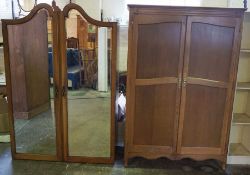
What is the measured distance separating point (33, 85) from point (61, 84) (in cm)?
49

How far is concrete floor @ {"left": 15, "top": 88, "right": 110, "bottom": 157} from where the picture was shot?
111 inches

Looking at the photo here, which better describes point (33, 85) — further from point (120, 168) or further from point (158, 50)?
point (158, 50)

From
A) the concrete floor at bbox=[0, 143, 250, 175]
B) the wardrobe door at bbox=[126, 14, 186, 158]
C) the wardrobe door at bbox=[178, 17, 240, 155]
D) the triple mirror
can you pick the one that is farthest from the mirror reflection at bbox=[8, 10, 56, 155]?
the wardrobe door at bbox=[178, 17, 240, 155]

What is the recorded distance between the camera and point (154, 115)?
8.71ft

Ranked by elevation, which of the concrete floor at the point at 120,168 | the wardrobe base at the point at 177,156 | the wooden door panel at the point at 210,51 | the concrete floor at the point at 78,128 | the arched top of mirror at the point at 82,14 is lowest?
the concrete floor at the point at 120,168

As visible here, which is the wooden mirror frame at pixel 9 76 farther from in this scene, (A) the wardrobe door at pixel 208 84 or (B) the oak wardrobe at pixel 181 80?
(A) the wardrobe door at pixel 208 84

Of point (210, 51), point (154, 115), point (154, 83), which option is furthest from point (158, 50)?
point (154, 115)

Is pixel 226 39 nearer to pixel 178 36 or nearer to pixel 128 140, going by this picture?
pixel 178 36

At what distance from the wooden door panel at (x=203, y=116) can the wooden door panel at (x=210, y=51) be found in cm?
15

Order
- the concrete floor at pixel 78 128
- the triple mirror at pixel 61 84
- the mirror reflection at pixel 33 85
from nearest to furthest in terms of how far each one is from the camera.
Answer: the triple mirror at pixel 61 84 < the mirror reflection at pixel 33 85 < the concrete floor at pixel 78 128

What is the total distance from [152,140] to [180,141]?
0.30m

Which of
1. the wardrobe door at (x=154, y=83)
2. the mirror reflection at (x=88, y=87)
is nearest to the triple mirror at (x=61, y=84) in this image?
the mirror reflection at (x=88, y=87)

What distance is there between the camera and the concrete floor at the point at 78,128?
9.23 ft

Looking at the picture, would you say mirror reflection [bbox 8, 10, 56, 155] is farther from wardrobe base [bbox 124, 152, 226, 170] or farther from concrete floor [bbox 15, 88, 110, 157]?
wardrobe base [bbox 124, 152, 226, 170]
